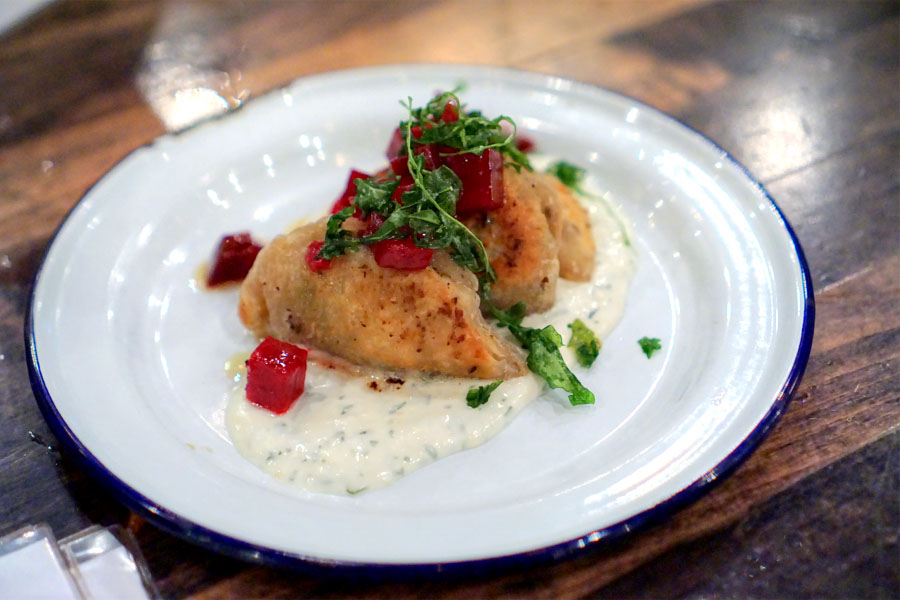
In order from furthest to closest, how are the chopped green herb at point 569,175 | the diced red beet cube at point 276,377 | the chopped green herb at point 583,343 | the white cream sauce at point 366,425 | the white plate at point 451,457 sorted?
the chopped green herb at point 569,175 < the chopped green herb at point 583,343 < the diced red beet cube at point 276,377 < the white cream sauce at point 366,425 < the white plate at point 451,457

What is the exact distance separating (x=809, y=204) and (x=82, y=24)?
5166 mm

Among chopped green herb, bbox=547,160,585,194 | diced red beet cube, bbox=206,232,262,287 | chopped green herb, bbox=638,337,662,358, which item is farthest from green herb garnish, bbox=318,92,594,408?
chopped green herb, bbox=547,160,585,194

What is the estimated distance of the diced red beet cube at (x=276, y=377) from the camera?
107 inches

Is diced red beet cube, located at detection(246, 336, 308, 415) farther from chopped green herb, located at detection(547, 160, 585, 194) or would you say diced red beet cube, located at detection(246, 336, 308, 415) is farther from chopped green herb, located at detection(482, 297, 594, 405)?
chopped green herb, located at detection(547, 160, 585, 194)

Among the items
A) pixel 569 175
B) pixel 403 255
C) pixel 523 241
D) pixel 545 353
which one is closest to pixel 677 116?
pixel 569 175

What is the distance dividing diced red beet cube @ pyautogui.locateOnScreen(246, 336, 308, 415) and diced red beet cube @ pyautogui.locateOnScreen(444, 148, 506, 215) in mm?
938

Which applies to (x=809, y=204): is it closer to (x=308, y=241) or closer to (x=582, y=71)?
(x=582, y=71)

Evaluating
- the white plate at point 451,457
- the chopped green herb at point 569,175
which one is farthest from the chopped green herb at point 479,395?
the chopped green herb at point 569,175

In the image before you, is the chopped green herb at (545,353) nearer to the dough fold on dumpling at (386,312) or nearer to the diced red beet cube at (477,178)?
the dough fold on dumpling at (386,312)

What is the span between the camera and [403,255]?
2766 mm

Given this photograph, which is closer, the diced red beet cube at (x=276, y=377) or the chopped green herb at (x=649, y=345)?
the diced red beet cube at (x=276, y=377)

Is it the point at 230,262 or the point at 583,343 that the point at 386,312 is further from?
the point at 230,262

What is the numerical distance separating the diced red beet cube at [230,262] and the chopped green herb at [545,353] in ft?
3.89

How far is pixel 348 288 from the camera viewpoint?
287 cm
